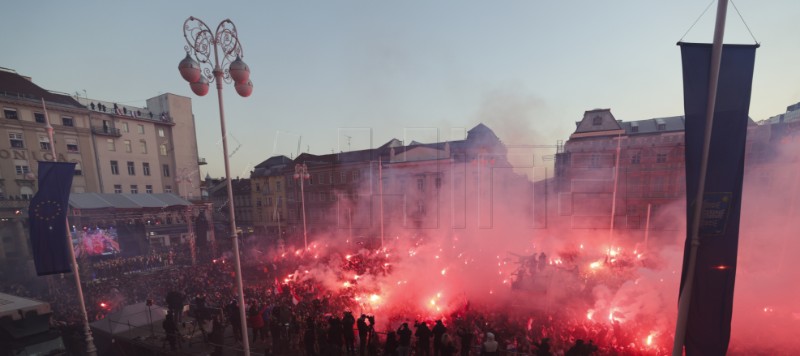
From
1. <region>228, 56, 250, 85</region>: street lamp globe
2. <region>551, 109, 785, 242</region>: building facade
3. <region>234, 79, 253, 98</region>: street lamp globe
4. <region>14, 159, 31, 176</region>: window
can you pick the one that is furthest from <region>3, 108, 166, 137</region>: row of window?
<region>551, 109, 785, 242</region>: building facade

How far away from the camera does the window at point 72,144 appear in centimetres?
2627

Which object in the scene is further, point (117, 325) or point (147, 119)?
point (147, 119)

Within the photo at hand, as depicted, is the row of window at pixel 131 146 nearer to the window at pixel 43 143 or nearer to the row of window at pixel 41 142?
the row of window at pixel 41 142

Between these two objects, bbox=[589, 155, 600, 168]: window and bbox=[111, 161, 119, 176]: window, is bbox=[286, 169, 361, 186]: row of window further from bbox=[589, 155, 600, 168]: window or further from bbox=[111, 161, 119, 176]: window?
bbox=[589, 155, 600, 168]: window

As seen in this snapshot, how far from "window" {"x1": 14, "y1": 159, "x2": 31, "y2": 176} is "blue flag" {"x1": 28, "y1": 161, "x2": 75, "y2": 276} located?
25581 mm

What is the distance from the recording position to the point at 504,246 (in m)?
21.0

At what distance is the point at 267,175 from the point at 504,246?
31109mm

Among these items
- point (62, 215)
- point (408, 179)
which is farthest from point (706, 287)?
point (408, 179)

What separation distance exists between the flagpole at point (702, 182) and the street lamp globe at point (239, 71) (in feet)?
23.0

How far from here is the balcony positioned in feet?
91.1

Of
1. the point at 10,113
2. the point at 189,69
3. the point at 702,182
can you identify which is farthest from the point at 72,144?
the point at 702,182

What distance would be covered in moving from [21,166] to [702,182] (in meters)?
38.5

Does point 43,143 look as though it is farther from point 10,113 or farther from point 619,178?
point 619,178

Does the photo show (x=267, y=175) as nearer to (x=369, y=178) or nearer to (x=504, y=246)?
(x=369, y=178)
